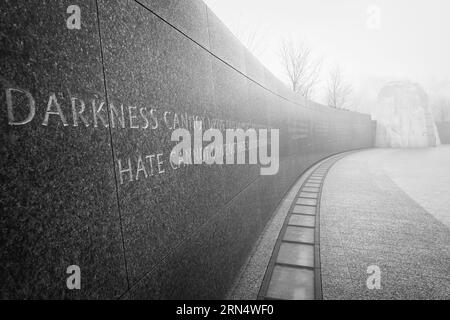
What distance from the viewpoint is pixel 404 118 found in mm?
28906

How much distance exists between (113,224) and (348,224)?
4747 mm

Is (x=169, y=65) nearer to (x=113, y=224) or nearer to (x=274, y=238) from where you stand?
(x=113, y=224)

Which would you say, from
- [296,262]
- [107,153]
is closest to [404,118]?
[296,262]

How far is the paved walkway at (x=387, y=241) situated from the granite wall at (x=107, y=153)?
1.63m

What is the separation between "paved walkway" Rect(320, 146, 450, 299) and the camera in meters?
2.89

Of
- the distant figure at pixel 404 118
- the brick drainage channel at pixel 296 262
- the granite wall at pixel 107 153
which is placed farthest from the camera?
the distant figure at pixel 404 118

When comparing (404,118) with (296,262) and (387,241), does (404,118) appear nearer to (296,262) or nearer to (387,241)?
(387,241)

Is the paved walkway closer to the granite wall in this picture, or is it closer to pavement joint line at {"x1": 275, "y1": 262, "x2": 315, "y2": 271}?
pavement joint line at {"x1": 275, "y1": 262, "x2": 315, "y2": 271}

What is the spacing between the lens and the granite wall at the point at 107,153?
0.93 metres

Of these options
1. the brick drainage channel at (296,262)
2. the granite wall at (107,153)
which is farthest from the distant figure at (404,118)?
the granite wall at (107,153)

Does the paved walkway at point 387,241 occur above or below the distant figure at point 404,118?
below

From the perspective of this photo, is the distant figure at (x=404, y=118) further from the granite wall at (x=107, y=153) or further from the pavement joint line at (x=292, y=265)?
the granite wall at (x=107, y=153)

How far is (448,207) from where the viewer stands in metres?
5.85
